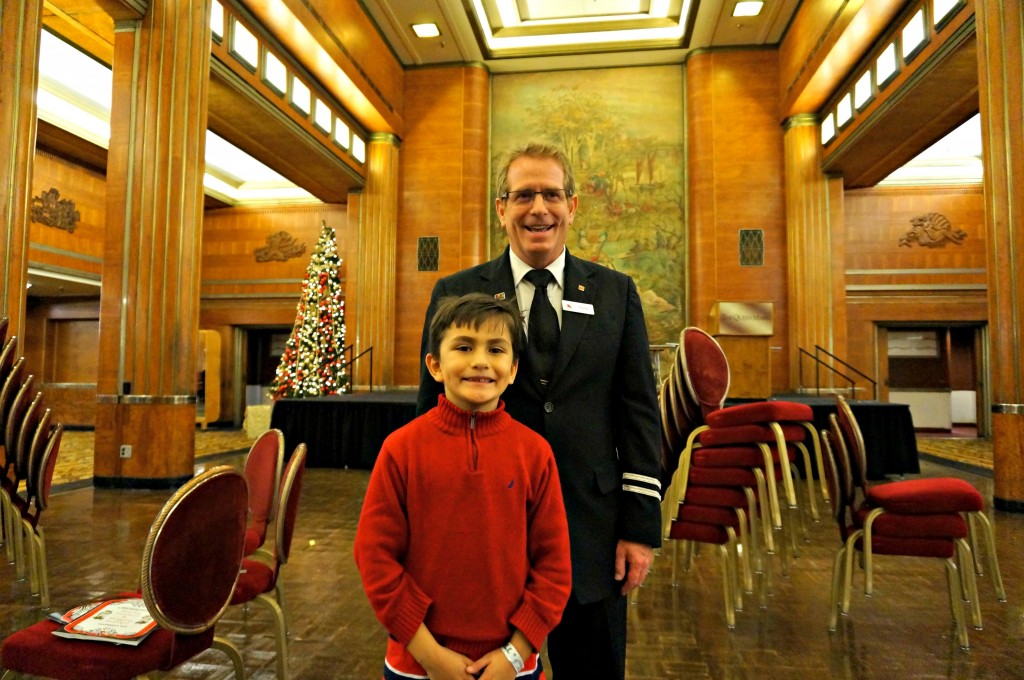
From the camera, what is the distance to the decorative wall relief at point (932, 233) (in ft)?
40.9

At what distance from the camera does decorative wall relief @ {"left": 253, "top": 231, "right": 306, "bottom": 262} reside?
47.0ft

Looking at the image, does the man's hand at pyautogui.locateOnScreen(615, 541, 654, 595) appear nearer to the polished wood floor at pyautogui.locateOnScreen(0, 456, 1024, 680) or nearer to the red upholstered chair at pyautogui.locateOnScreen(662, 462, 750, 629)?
the polished wood floor at pyautogui.locateOnScreen(0, 456, 1024, 680)

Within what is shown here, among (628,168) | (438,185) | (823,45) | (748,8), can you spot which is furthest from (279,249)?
(823,45)

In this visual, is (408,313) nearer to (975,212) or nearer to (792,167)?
(792,167)

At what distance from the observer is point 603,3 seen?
37.4 feet

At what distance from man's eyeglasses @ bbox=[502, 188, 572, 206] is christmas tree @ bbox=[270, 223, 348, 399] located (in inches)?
399

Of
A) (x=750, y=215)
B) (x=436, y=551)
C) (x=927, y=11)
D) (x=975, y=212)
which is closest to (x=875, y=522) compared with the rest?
(x=436, y=551)

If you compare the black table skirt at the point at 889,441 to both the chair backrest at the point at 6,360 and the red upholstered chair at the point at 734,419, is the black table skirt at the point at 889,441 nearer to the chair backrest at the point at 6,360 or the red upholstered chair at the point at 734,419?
the red upholstered chair at the point at 734,419

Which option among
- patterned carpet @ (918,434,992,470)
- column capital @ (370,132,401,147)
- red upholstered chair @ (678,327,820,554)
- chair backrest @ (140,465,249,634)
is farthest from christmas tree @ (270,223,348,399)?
chair backrest @ (140,465,249,634)

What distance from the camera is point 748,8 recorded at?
1062cm

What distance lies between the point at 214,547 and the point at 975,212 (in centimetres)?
1513

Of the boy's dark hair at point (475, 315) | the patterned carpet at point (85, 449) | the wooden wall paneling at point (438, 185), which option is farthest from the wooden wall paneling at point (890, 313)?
the boy's dark hair at point (475, 315)

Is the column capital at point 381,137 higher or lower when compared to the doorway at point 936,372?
higher

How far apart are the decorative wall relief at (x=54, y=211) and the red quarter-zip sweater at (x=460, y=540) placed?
12.5m
